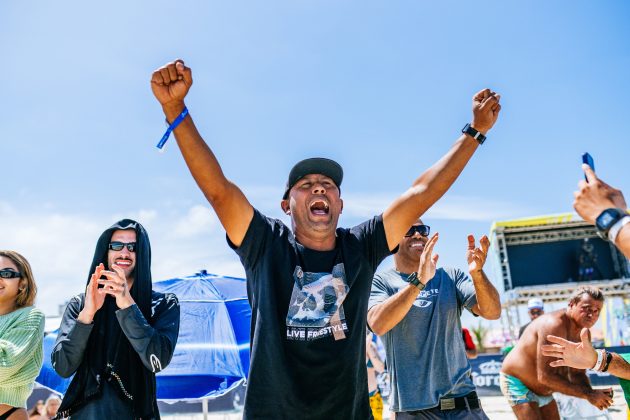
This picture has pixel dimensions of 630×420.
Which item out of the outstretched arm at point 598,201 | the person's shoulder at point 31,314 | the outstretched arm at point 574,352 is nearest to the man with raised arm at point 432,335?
the outstretched arm at point 574,352

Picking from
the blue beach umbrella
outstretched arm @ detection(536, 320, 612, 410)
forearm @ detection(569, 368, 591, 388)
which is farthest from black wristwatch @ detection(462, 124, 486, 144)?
the blue beach umbrella

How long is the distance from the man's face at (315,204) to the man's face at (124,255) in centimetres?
114

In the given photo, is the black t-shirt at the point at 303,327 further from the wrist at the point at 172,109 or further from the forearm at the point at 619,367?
the forearm at the point at 619,367

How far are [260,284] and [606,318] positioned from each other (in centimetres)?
2569

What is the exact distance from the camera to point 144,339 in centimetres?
295

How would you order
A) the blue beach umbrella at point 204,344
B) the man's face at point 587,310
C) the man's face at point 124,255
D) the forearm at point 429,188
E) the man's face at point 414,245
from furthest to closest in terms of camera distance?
the blue beach umbrella at point 204,344 → the man's face at point 587,310 → the man's face at point 414,245 → the man's face at point 124,255 → the forearm at point 429,188

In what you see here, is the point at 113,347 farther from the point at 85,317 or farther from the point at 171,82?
the point at 171,82

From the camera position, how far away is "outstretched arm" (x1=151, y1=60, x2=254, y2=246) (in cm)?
233

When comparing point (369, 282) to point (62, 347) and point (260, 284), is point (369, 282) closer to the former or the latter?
point (260, 284)

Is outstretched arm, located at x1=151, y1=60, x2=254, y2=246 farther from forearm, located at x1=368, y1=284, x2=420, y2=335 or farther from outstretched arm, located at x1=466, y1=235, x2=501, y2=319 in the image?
outstretched arm, located at x1=466, y1=235, x2=501, y2=319

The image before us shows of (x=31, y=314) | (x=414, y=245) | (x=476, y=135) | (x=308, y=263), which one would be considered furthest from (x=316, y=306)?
(x=31, y=314)

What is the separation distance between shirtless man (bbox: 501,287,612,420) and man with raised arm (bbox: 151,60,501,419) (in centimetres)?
374

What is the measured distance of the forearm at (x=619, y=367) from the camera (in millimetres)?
4004

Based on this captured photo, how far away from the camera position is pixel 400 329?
13.8 feet
